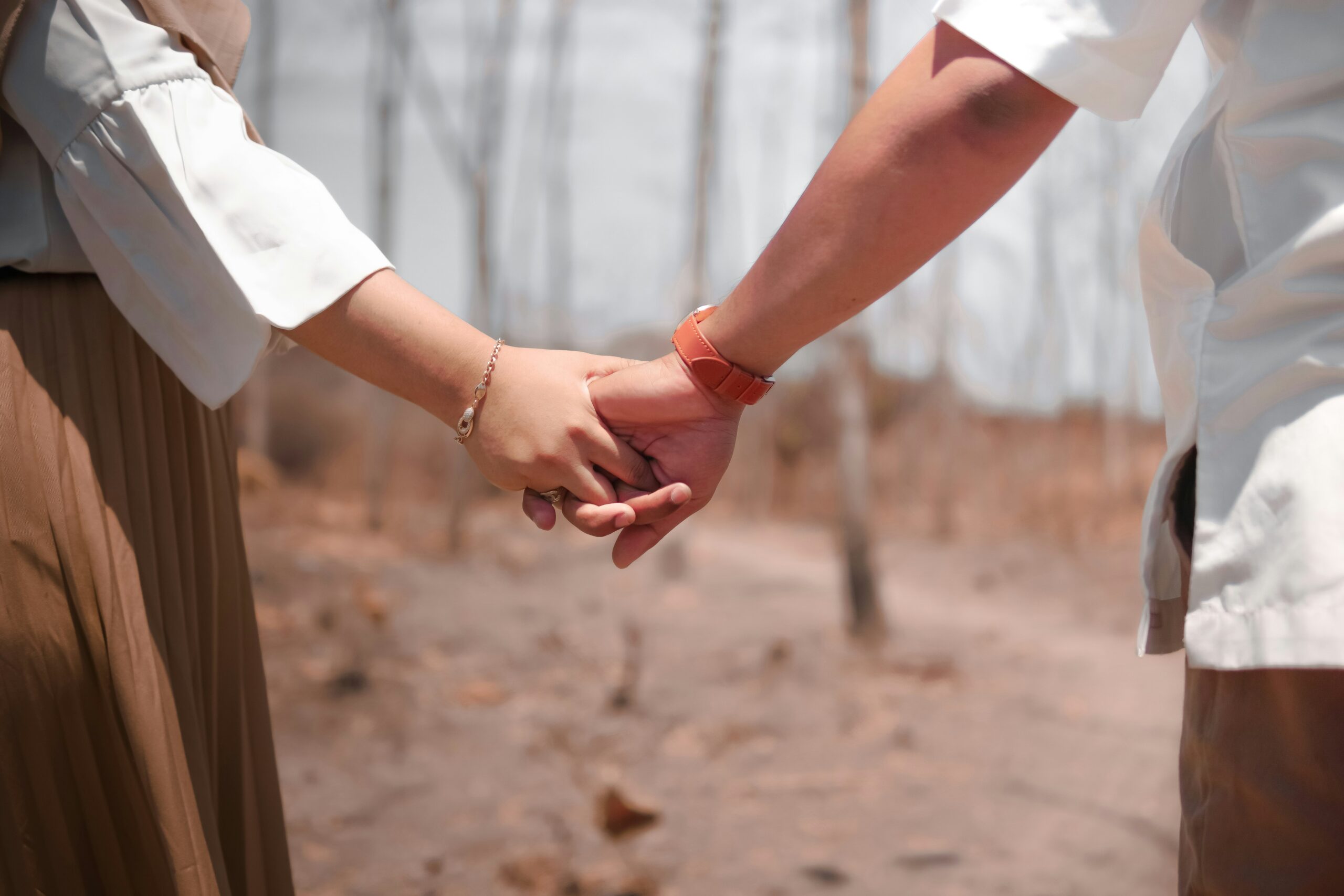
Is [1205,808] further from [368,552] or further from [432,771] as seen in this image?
[368,552]

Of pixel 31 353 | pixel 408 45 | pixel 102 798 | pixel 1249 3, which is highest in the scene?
pixel 408 45

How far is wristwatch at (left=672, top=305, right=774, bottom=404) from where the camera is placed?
49.5 inches

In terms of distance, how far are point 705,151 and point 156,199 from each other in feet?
13.4

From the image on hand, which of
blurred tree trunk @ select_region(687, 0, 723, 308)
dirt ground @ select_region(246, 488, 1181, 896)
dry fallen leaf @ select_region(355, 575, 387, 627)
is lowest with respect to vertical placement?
dirt ground @ select_region(246, 488, 1181, 896)

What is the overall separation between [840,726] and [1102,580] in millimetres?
4722

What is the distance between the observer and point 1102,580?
762cm

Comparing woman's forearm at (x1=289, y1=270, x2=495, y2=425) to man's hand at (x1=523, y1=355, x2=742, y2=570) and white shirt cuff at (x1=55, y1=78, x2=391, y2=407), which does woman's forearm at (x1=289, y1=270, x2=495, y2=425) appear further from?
man's hand at (x1=523, y1=355, x2=742, y2=570)

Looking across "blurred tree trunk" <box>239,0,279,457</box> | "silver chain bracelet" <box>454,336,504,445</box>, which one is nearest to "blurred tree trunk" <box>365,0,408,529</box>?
"blurred tree trunk" <box>239,0,279,457</box>

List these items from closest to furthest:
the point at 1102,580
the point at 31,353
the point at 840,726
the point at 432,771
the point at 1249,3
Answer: the point at 1249,3, the point at 31,353, the point at 432,771, the point at 840,726, the point at 1102,580

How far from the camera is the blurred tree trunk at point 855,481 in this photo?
17.5 ft

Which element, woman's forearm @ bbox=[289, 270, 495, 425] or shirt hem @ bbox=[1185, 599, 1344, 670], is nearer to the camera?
shirt hem @ bbox=[1185, 599, 1344, 670]

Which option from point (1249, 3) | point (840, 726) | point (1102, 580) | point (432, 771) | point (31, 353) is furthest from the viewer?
point (1102, 580)

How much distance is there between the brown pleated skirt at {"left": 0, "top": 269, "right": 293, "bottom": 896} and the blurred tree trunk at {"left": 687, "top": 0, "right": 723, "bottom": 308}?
12.2 ft

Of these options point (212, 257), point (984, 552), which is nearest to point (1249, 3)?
point (212, 257)
